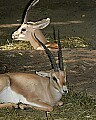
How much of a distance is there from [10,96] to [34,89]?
31 centimetres

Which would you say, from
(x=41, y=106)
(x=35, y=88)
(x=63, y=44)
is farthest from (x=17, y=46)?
(x=41, y=106)

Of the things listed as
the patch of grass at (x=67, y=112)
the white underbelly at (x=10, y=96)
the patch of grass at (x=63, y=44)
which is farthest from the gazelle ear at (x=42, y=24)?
the white underbelly at (x=10, y=96)

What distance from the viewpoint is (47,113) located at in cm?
549

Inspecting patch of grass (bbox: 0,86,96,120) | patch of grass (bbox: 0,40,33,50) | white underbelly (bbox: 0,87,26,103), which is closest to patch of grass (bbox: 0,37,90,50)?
patch of grass (bbox: 0,40,33,50)

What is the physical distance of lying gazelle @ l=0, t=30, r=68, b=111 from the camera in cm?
555

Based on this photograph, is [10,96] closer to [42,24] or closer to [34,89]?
[34,89]

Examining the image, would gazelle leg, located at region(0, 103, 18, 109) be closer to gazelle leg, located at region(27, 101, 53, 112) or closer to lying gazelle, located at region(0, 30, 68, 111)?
lying gazelle, located at region(0, 30, 68, 111)

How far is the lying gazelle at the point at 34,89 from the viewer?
5551mm

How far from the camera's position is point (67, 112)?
560 cm

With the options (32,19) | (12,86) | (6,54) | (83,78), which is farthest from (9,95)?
(32,19)

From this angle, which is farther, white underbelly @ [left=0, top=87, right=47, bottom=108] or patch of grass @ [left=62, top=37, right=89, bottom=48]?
patch of grass @ [left=62, top=37, right=89, bottom=48]

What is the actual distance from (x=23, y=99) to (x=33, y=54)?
3.02 meters

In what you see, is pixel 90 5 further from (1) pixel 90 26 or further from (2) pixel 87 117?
(2) pixel 87 117

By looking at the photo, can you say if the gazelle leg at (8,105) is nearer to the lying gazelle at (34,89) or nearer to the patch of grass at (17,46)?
the lying gazelle at (34,89)
